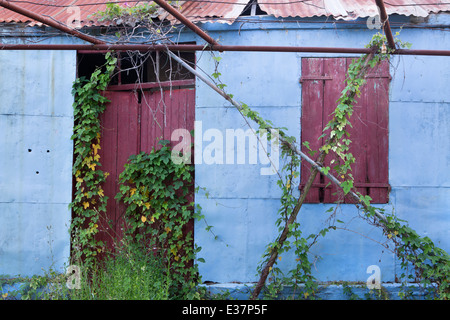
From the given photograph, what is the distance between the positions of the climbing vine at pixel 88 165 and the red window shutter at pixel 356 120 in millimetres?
2540

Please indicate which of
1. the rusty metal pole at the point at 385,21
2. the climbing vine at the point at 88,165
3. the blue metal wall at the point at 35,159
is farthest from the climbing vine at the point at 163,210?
the rusty metal pole at the point at 385,21

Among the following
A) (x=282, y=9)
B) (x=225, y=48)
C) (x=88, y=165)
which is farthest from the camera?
(x=88, y=165)

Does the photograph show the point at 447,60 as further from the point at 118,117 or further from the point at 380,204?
the point at 118,117

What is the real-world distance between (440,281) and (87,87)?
4676 millimetres

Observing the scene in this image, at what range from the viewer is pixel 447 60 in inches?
205

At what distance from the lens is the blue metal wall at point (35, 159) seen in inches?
214

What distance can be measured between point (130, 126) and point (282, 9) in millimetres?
2471

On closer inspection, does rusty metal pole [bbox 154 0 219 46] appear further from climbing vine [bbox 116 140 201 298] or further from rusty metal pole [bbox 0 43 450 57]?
climbing vine [bbox 116 140 201 298]

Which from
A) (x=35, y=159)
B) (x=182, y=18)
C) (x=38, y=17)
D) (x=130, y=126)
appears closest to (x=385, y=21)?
(x=182, y=18)

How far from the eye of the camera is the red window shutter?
5.22 meters

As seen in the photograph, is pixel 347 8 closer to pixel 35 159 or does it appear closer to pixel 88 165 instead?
pixel 88 165

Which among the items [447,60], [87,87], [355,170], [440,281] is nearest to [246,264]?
[355,170]

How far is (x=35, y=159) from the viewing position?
5.51 metres

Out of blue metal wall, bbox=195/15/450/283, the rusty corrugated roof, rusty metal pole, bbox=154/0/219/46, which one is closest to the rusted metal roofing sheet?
the rusty corrugated roof
